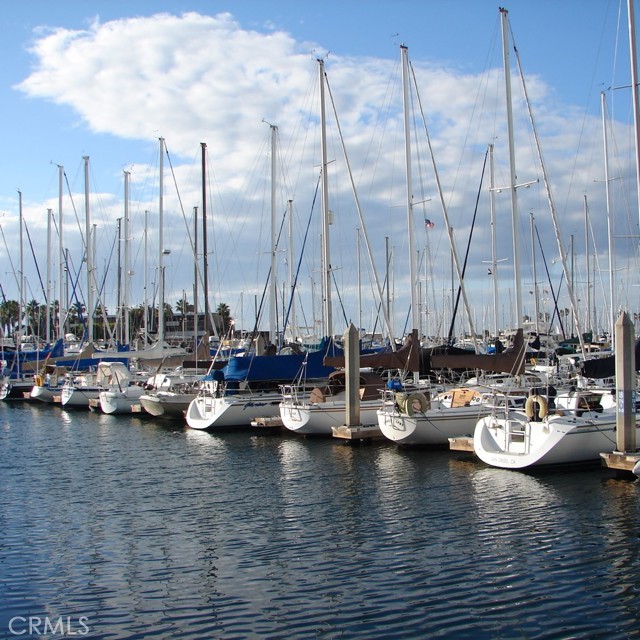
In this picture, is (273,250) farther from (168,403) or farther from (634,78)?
(634,78)

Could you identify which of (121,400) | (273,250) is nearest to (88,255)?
(121,400)

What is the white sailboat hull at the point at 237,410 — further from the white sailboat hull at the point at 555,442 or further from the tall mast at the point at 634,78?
the tall mast at the point at 634,78

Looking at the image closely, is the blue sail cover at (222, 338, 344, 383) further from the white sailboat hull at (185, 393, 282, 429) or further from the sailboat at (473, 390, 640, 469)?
the sailboat at (473, 390, 640, 469)

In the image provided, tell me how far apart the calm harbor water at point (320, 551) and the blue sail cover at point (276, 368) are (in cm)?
1005

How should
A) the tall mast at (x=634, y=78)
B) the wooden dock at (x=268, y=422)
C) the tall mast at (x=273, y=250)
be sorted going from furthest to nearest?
the tall mast at (x=273, y=250) → the wooden dock at (x=268, y=422) → the tall mast at (x=634, y=78)

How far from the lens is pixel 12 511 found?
18266 millimetres

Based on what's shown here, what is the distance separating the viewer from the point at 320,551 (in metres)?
14.2

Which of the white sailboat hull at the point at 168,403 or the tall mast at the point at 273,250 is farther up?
the tall mast at the point at 273,250

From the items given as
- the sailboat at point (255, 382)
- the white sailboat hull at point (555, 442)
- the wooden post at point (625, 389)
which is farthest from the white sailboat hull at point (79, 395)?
the wooden post at point (625, 389)

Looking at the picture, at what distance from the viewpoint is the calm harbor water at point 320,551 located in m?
10.8

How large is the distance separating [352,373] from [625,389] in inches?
423

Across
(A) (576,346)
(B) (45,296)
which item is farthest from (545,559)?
(B) (45,296)

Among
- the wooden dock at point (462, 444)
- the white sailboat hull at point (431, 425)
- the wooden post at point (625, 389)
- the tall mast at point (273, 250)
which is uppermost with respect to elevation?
the tall mast at point (273, 250)

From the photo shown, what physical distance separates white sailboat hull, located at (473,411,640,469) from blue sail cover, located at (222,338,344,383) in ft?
44.6
